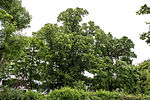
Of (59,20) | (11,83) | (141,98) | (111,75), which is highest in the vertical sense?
(59,20)

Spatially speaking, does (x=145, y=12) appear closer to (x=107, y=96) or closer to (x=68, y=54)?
(x=107, y=96)

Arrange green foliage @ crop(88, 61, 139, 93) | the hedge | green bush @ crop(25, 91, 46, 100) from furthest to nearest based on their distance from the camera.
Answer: green foliage @ crop(88, 61, 139, 93) < green bush @ crop(25, 91, 46, 100) < the hedge

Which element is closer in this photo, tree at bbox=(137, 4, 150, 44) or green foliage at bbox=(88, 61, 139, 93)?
tree at bbox=(137, 4, 150, 44)

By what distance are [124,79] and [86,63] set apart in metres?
4.70

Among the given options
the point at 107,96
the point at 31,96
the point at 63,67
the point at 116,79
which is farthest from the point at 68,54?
the point at 31,96

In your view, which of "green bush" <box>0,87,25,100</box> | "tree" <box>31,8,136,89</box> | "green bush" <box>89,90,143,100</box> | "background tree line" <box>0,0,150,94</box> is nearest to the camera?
"green bush" <box>0,87,25,100</box>

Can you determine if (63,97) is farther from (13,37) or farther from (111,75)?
(111,75)

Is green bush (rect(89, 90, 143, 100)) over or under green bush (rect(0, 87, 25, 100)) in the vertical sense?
under

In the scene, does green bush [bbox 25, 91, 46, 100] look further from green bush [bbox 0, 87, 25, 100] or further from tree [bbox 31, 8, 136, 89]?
tree [bbox 31, 8, 136, 89]

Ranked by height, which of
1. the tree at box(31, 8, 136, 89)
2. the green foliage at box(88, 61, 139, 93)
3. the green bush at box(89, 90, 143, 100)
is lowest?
the green bush at box(89, 90, 143, 100)

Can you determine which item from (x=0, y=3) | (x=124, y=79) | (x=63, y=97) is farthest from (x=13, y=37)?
(x=124, y=79)

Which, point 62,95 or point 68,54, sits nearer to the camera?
point 62,95

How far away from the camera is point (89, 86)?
1384cm

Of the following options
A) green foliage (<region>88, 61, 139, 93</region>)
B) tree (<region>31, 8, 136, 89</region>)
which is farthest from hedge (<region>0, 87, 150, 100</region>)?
tree (<region>31, 8, 136, 89</region>)
